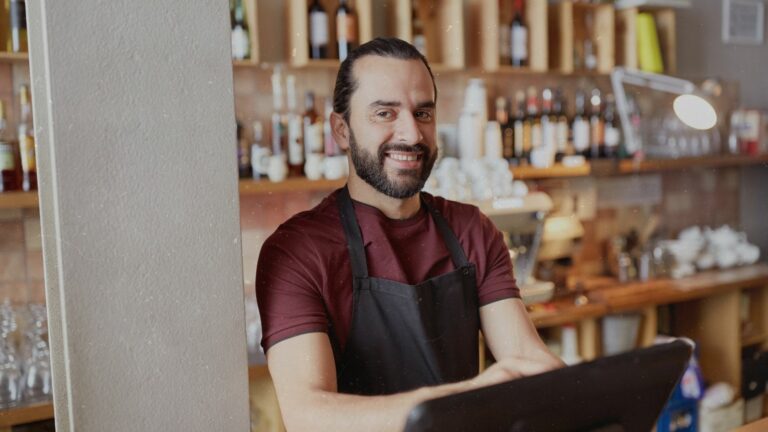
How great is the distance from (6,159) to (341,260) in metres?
1.02

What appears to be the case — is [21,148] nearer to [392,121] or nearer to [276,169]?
[276,169]

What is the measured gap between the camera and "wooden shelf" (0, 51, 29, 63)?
1713 millimetres

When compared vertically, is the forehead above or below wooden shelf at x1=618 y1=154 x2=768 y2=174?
above

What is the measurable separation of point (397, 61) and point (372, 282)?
1.20 feet

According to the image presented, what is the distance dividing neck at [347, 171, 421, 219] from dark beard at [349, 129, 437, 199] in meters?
0.01

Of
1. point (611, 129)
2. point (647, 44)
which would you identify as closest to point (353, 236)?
point (611, 129)

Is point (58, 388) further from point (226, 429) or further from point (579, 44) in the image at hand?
point (579, 44)

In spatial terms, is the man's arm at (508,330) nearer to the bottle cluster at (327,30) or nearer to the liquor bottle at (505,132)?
the bottle cluster at (327,30)

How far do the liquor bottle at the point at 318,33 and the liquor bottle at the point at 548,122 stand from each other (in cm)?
95

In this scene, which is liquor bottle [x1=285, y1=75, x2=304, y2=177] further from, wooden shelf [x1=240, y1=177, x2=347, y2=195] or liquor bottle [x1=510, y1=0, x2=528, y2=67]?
liquor bottle [x1=510, y1=0, x2=528, y2=67]

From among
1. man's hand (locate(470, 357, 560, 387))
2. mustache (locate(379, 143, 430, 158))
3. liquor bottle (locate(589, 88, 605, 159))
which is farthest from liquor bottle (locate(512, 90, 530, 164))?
man's hand (locate(470, 357, 560, 387))

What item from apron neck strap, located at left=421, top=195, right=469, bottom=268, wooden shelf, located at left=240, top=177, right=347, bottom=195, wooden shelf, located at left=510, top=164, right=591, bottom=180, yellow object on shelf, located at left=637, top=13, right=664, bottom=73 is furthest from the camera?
yellow object on shelf, located at left=637, top=13, right=664, bottom=73

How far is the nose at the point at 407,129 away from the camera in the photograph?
1229mm

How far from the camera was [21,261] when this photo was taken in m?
1.70
